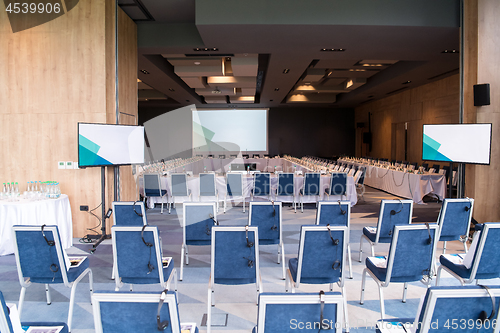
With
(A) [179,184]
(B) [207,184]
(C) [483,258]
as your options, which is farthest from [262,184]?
(C) [483,258]

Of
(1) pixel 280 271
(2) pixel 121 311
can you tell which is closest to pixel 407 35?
(1) pixel 280 271

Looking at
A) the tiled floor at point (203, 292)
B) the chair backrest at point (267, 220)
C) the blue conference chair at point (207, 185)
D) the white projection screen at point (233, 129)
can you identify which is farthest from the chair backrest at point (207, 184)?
the white projection screen at point (233, 129)

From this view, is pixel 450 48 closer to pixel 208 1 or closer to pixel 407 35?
pixel 407 35

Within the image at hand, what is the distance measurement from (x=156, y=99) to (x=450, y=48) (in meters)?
13.5

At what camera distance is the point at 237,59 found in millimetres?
8930

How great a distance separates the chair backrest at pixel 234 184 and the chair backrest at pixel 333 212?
381 cm

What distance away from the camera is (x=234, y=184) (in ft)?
24.8

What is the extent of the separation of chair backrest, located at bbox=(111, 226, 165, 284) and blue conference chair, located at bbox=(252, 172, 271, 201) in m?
4.81

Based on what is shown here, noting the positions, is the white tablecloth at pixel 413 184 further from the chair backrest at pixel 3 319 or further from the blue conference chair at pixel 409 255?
the chair backrest at pixel 3 319

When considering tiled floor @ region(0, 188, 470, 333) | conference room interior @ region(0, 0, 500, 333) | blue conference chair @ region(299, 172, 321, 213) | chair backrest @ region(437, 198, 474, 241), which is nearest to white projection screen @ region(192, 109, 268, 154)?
conference room interior @ region(0, 0, 500, 333)

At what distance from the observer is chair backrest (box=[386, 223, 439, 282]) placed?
2621 mm

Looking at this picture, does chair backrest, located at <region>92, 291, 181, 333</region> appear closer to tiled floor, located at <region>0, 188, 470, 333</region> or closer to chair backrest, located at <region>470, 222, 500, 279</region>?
tiled floor, located at <region>0, 188, 470, 333</region>

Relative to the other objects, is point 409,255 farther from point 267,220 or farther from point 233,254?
point 267,220

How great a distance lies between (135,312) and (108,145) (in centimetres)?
437
